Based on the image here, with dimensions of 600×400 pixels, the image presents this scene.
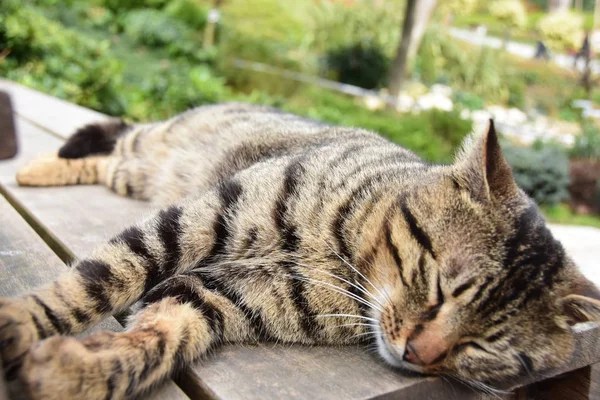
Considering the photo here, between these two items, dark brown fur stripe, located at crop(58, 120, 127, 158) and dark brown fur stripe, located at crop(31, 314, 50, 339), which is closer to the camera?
dark brown fur stripe, located at crop(31, 314, 50, 339)

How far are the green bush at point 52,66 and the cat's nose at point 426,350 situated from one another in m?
5.29

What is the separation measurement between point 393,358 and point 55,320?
790 mm

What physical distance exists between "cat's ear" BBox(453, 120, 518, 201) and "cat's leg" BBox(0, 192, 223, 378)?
→ 71 centimetres

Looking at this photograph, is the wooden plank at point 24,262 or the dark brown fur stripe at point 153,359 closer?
the dark brown fur stripe at point 153,359

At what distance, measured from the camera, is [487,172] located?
1.53 meters

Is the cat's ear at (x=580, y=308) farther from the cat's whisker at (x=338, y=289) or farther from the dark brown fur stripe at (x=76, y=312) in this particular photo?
the dark brown fur stripe at (x=76, y=312)

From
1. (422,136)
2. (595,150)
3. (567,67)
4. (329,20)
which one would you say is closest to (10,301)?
(422,136)

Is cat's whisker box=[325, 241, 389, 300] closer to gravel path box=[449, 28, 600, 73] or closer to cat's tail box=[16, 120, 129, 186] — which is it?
cat's tail box=[16, 120, 129, 186]

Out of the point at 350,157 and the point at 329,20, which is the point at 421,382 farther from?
the point at 329,20

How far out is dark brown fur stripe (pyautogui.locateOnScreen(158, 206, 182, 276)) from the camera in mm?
1579

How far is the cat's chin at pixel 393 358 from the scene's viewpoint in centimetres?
137

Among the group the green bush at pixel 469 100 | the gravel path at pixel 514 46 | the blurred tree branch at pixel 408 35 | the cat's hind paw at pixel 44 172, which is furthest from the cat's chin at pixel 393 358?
the gravel path at pixel 514 46

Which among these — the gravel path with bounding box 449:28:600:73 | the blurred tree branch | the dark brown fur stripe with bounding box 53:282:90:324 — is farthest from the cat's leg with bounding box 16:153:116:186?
Result: the gravel path with bounding box 449:28:600:73

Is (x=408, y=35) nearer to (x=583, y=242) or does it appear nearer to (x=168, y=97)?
(x=168, y=97)
